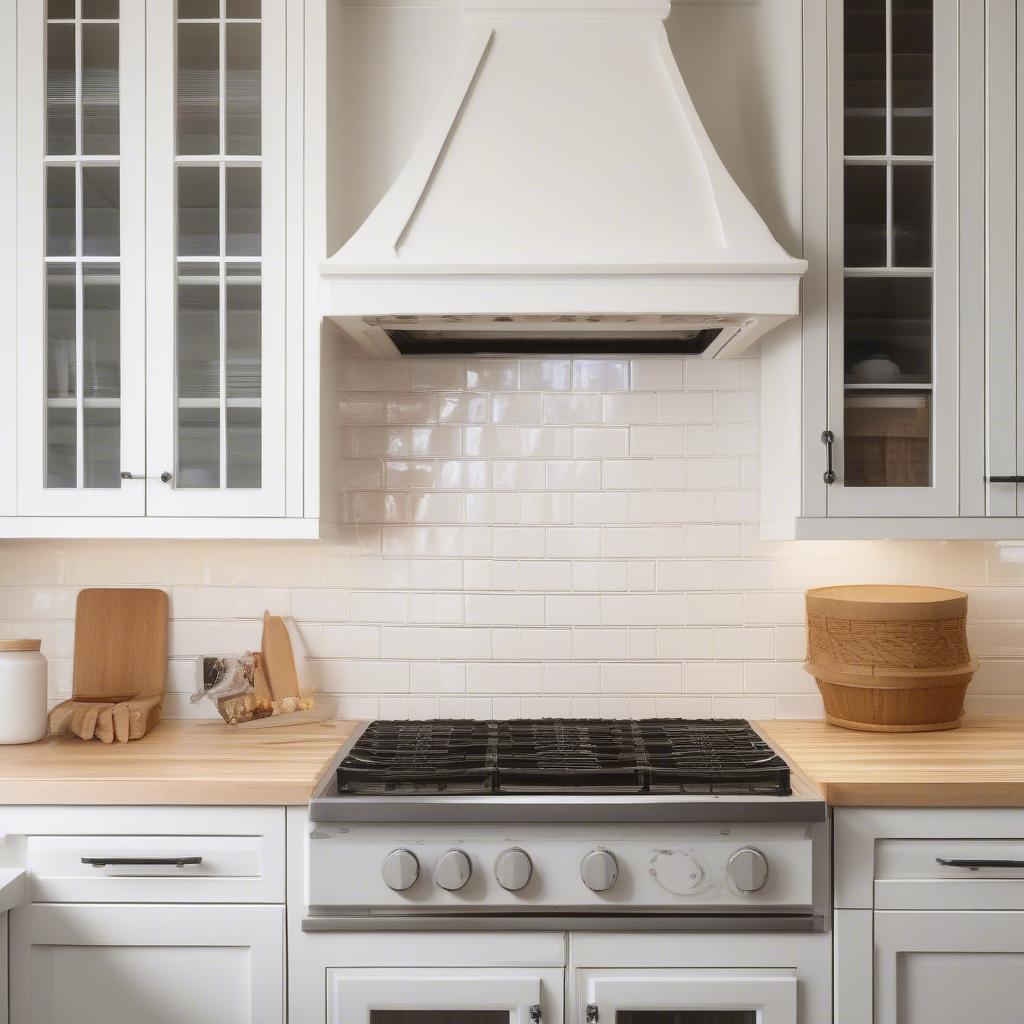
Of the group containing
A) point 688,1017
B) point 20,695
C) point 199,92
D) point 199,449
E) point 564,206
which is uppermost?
point 199,92

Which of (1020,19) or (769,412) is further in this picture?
(769,412)

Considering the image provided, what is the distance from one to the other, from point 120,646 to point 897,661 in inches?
75.7

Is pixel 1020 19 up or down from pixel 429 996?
up

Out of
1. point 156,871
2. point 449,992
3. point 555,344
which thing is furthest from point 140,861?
point 555,344

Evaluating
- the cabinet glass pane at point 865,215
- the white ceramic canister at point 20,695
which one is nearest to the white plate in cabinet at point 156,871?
the white ceramic canister at point 20,695

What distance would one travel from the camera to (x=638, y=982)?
1812 mm

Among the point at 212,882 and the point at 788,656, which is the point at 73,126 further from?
the point at 788,656

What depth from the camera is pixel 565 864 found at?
1.82 meters

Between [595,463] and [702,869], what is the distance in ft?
3.48

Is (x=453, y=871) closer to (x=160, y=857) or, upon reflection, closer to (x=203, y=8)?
(x=160, y=857)

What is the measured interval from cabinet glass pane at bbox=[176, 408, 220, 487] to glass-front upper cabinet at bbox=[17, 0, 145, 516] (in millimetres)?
93

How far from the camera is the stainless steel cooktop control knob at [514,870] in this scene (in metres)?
1.79

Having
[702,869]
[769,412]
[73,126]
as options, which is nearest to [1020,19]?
[769,412]

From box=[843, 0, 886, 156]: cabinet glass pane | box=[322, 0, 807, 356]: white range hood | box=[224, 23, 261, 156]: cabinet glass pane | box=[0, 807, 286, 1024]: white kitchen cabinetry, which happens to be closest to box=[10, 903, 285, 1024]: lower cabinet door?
box=[0, 807, 286, 1024]: white kitchen cabinetry
